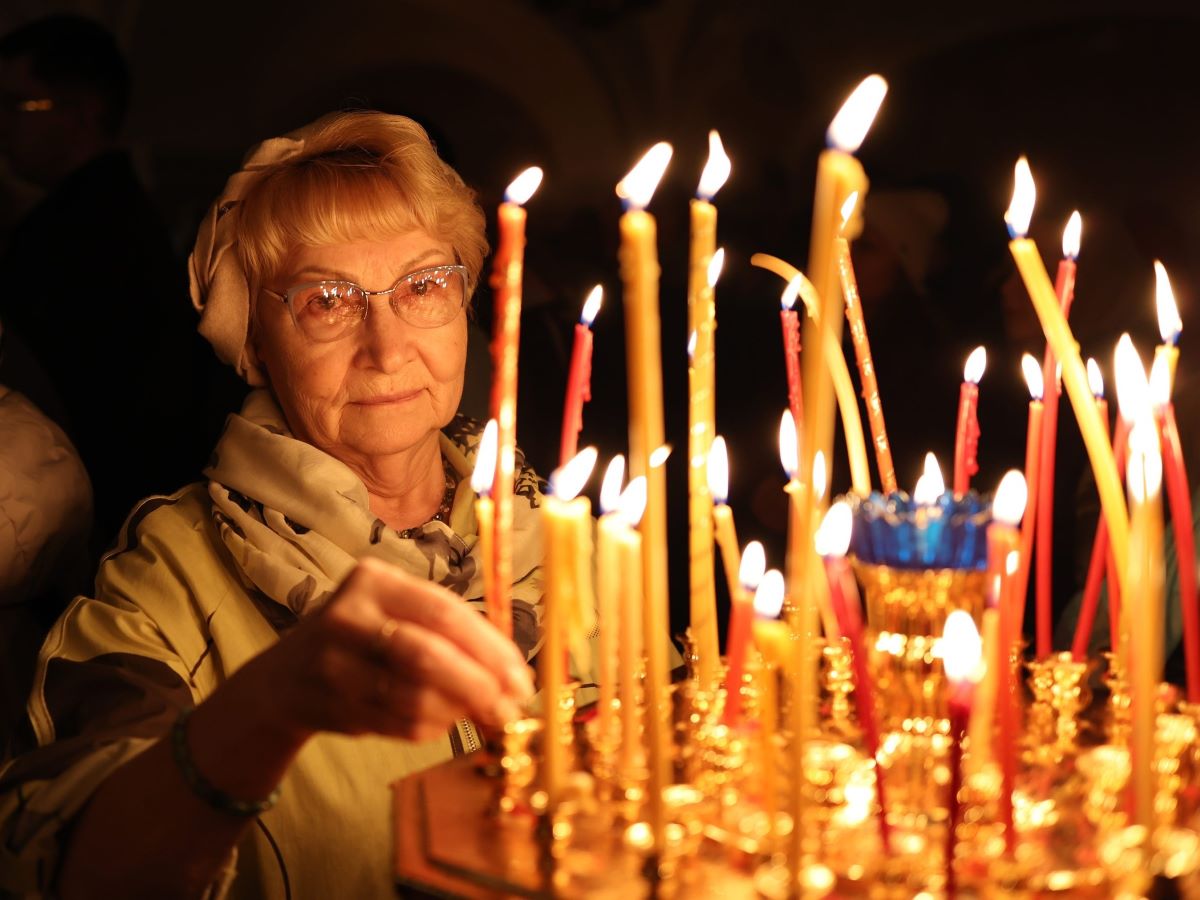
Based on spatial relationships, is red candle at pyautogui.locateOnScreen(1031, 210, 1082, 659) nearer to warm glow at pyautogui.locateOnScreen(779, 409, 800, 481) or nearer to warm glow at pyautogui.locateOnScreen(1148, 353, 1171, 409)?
warm glow at pyautogui.locateOnScreen(1148, 353, 1171, 409)

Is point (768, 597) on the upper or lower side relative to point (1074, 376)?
lower

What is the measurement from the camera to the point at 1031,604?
192 cm

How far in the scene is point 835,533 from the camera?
0.67m

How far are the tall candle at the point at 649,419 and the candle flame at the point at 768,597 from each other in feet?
0.17

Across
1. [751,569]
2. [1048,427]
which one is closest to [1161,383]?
[1048,427]

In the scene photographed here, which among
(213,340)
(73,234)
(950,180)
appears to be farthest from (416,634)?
(73,234)

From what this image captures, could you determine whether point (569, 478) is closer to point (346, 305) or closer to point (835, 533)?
point (835, 533)

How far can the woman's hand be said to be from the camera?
0.66 metres

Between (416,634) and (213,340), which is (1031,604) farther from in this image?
(416,634)

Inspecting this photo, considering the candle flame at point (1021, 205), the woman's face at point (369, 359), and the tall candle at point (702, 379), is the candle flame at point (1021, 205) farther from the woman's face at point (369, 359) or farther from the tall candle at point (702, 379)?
the woman's face at point (369, 359)

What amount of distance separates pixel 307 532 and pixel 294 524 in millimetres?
22

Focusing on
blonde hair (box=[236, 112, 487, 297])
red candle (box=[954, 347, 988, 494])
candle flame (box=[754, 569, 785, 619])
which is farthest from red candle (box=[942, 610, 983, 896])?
blonde hair (box=[236, 112, 487, 297])

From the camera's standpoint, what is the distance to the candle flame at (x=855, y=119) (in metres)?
0.50

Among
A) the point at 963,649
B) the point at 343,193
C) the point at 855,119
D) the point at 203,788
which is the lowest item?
the point at 203,788
